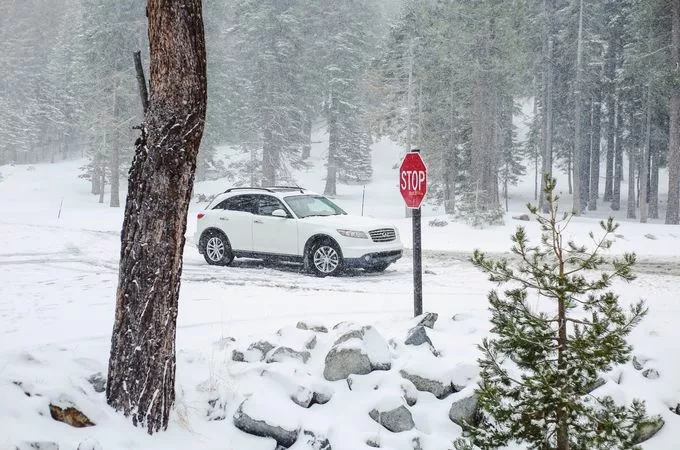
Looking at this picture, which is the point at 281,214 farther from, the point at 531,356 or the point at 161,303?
the point at 531,356

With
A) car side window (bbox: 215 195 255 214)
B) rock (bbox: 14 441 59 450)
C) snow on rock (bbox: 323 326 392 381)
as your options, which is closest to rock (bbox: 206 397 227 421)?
snow on rock (bbox: 323 326 392 381)

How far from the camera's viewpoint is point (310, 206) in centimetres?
1320

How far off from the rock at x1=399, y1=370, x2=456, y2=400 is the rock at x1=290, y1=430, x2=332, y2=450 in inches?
51.7

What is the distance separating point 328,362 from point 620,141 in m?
36.7

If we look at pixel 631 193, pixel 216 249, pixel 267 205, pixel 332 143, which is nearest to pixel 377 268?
pixel 267 205

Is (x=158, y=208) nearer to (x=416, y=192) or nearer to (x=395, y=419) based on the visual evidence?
(x=395, y=419)

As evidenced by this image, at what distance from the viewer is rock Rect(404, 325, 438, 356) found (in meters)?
6.65

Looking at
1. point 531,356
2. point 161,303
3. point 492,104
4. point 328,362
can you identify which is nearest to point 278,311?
point 328,362

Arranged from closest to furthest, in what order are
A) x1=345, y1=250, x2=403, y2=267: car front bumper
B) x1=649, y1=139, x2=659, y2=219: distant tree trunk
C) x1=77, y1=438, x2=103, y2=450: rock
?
1. x1=77, y1=438, x2=103, y2=450: rock
2. x1=345, y1=250, x2=403, y2=267: car front bumper
3. x1=649, y1=139, x2=659, y2=219: distant tree trunk

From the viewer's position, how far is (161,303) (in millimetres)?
4645

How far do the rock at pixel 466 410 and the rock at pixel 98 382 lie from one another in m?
3.36

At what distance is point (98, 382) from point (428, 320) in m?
3.95

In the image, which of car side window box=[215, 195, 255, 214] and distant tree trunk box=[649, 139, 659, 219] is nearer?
car side window box=[215, 195, 255, 214]

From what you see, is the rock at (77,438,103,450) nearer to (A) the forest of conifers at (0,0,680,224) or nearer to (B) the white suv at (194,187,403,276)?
(B) the white suv at (194,187,403,276)
